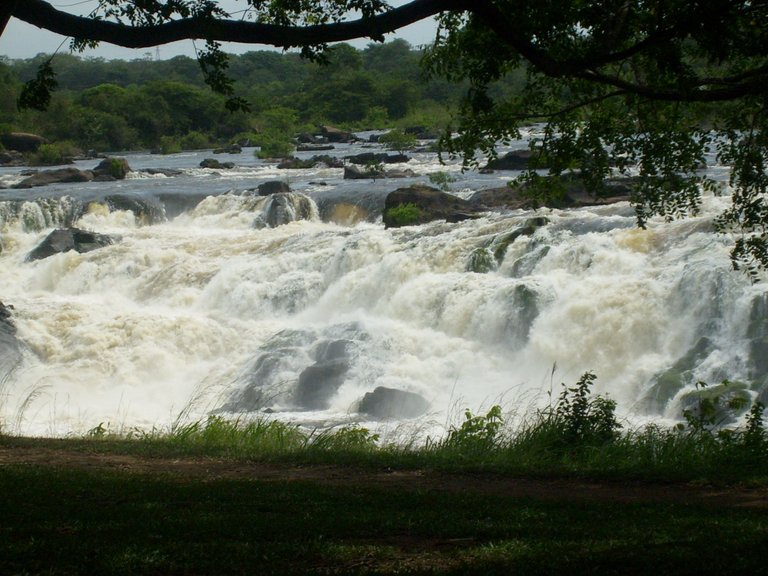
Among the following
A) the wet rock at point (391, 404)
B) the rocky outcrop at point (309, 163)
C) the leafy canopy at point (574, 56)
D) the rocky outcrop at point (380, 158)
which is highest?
the leafy canopy at point (574, 56)

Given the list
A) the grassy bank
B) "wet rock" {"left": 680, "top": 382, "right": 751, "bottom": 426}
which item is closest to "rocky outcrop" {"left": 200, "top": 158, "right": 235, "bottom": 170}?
"wet rock" {"left": 680, "top": 382, "right": 751, "bottom": 426}

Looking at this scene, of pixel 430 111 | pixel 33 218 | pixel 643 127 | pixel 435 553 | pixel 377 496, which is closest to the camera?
pixel 435 553

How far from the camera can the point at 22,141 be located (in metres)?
47.5

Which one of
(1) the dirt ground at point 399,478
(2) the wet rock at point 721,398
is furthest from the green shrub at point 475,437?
(2) the wet rock at point 721,398

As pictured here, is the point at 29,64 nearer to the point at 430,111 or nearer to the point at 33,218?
the point at 430,111

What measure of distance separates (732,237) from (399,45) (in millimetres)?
77223

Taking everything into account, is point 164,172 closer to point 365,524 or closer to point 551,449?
point 551,449

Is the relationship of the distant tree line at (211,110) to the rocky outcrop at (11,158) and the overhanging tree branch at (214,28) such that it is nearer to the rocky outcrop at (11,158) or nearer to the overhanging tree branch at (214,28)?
the rocky outcrop at (11,158)

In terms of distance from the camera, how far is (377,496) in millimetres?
6453

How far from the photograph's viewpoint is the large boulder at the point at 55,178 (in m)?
32.8

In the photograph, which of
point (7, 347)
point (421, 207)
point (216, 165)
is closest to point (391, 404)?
point (7, 347)

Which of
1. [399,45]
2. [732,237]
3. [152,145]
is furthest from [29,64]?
[732,237]

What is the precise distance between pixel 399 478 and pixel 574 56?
3444 mm

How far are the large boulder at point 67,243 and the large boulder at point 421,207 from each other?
21.9 ft
